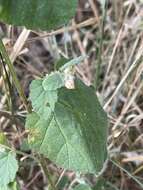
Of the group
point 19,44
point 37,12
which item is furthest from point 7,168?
point 19,44

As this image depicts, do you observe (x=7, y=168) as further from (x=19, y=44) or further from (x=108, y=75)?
(x=108, y=75)

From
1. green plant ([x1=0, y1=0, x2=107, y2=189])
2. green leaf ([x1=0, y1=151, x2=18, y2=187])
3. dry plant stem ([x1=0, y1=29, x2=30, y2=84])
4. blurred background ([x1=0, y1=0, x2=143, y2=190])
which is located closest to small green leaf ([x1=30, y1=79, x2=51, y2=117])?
green plant ([x1=0, y1=0, x2=107, y2=189])

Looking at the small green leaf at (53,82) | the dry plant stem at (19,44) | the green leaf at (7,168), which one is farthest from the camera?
the dry plant stem at (19,44)

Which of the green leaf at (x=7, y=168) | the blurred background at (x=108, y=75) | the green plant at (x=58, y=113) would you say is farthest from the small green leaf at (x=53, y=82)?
the blurred background at (x=108, y=75)

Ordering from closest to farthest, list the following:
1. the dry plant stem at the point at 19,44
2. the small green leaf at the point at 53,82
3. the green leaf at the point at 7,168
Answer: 1. the small green leaf at the point at 53,82
2. the green leaf at the point at 7,168
3. the dry plant stem at the point at 19,44

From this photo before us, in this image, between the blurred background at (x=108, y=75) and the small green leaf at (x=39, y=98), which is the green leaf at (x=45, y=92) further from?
the blurred background at (x=108, y=75)

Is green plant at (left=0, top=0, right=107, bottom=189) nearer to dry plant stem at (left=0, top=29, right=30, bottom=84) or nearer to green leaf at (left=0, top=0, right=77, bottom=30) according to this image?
green leaf at (left=0, top=0, right=77, bottom=30)

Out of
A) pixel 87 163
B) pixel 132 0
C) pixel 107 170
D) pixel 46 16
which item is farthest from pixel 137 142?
pixel 46 16
